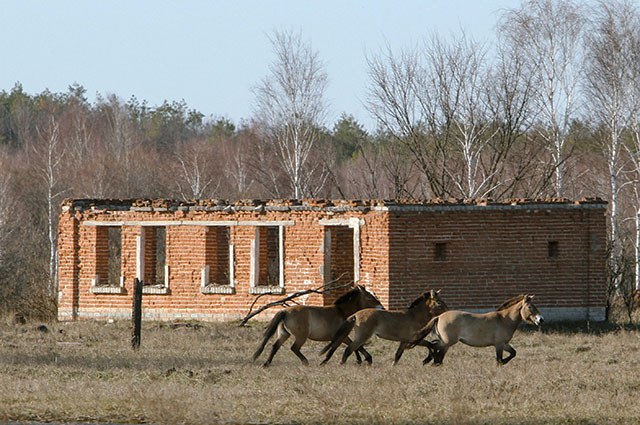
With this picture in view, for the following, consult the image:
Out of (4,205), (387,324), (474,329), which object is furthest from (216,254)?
(4,205)

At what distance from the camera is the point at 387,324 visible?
48.3 ft

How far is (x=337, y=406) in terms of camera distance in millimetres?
10914

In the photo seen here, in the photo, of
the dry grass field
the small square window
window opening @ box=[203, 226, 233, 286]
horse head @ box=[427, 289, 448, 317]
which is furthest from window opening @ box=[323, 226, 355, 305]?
horse head @ box=[427, 289, 448, 317]

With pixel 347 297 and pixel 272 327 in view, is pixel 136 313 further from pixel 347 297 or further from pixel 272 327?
pixel 347 297

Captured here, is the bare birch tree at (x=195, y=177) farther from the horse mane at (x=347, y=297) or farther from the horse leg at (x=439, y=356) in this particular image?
the horse leg at (x=439, y=356)

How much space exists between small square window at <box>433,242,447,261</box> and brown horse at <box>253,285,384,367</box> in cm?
711

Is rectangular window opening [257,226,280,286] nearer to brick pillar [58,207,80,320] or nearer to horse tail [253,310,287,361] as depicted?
brick pillar [58,207,80,320]

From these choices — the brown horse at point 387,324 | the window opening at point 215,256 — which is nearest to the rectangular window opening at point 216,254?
the window opening at point 215,256

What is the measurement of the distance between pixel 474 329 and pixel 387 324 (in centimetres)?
121

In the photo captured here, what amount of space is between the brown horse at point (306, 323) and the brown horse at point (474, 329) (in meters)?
0.96

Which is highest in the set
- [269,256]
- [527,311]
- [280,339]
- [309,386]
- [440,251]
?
[440,251]

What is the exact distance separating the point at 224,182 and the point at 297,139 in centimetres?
1899

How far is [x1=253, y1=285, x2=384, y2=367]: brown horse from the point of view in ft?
48.5

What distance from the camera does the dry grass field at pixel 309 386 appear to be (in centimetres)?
1062
